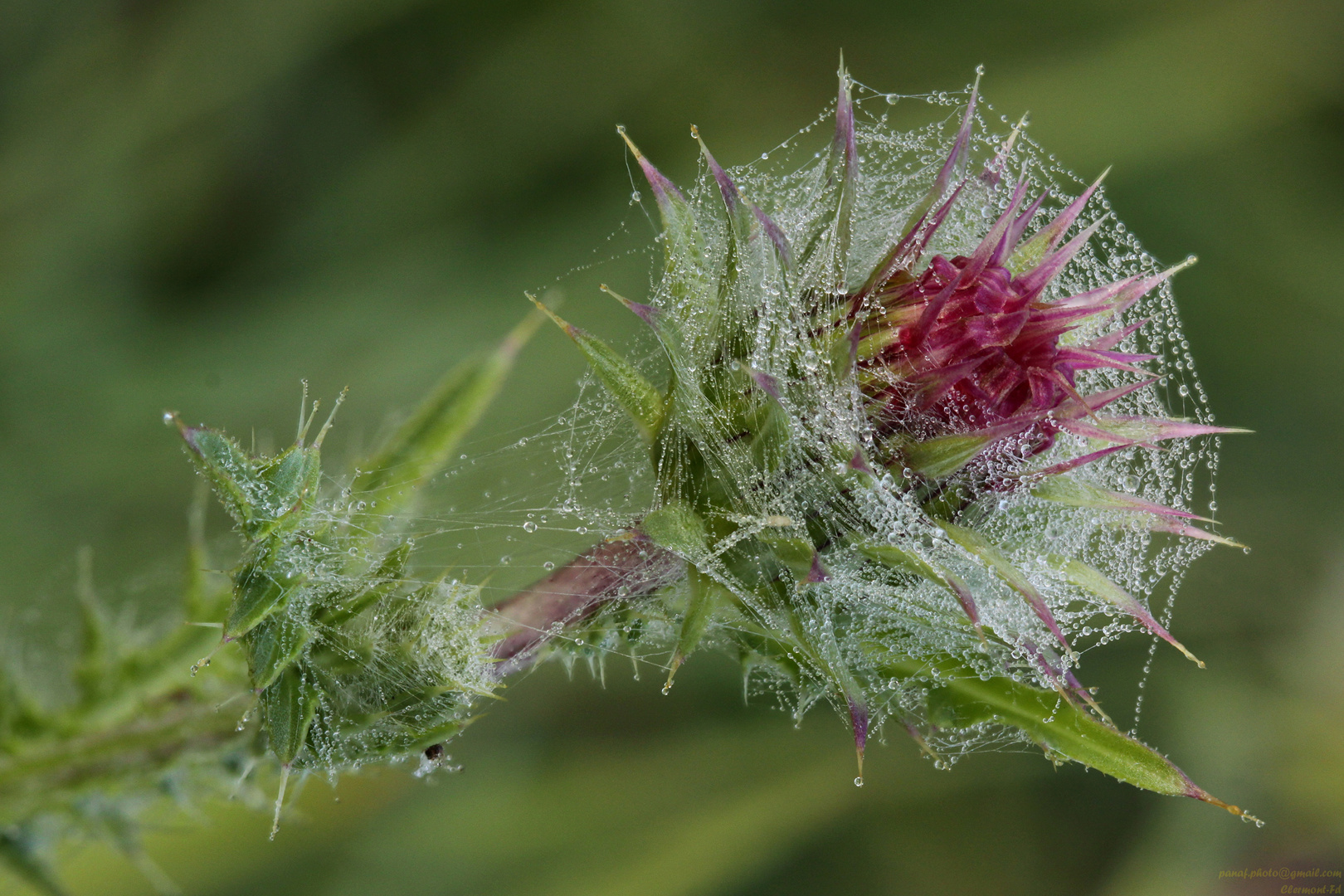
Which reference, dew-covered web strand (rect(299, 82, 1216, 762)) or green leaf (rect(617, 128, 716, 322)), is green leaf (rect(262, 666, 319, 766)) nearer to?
dew-covered web strand (rect(299, 82, 1216, 762))

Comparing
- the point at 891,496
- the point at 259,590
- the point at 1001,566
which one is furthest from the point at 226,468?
the point at 1001,566

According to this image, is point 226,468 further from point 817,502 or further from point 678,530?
point 817,502

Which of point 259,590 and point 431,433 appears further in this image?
point 431,433

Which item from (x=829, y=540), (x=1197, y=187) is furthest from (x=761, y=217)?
(x=1197, y=187)

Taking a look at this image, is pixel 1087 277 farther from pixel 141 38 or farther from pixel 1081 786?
pixel 141 38

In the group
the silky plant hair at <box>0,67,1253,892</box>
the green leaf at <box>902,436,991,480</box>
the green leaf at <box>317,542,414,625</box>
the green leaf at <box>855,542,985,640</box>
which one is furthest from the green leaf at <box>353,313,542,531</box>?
the green leaf at <box>902,436,991,480</box>

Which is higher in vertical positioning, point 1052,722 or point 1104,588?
point 1104,588
